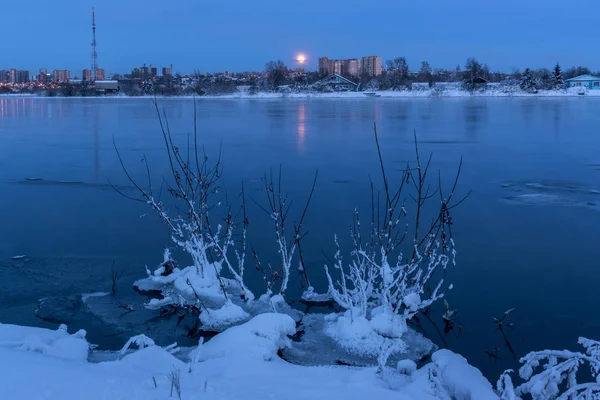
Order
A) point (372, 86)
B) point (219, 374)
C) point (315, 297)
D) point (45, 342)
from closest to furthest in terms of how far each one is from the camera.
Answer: point (219, 374)
point (45, 342)
point (315, 297)
point (372, 86)

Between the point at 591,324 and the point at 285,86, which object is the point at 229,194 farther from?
the point at 285,86

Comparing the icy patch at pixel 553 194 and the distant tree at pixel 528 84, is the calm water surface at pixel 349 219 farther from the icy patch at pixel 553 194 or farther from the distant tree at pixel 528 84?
the distant tree at pixel 528 84

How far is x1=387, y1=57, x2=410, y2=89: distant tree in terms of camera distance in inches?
2798

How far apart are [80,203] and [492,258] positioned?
5576mm

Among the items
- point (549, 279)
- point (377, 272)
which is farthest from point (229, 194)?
point (549, 279)

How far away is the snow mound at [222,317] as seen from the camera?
4.80 metres

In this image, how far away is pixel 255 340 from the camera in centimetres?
405

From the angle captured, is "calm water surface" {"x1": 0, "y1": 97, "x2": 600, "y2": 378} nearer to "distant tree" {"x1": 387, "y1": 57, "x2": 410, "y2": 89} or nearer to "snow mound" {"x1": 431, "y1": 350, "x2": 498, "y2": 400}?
"snow mound" {"x1": 431, "y1": 350, "x2": 498, "y2": 400}

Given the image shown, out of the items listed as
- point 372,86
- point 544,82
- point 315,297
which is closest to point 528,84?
point 544,82

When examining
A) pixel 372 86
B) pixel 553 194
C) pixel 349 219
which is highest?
pixel 372 86

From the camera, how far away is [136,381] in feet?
10.6

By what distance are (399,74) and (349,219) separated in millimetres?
77976

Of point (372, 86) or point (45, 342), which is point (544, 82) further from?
point (45, 342)

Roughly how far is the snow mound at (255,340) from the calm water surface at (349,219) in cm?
97
